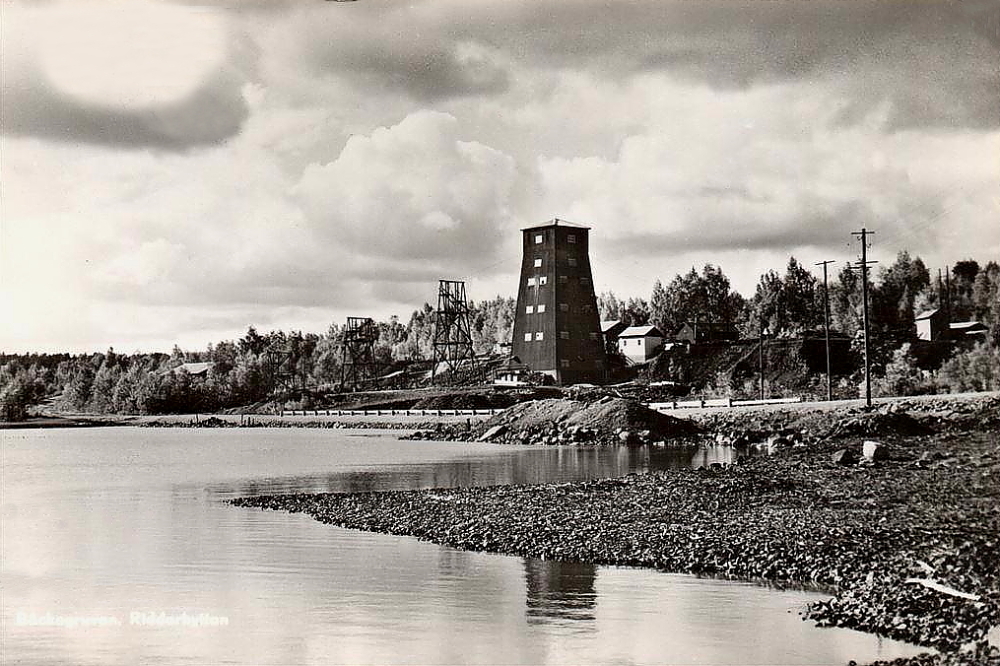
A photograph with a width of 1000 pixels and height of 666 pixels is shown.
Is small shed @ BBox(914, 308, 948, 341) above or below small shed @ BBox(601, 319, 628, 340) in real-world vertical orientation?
below

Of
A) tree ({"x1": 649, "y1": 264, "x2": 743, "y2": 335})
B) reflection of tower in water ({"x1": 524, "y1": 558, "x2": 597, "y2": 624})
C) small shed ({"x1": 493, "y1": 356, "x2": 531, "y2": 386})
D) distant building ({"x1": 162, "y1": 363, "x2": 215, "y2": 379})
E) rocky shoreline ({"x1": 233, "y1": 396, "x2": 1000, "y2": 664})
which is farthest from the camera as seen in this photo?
distant building ({"x1": 162, "y1": 363, "x2": 215, "y2": 379})

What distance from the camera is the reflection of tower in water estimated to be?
15.0m

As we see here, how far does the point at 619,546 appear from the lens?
64.1 feet

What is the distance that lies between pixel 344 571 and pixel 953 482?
15228mm

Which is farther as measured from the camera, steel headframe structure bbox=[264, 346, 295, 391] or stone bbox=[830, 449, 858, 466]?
steel headframe structure bbox=[264, 346, 295, 391]

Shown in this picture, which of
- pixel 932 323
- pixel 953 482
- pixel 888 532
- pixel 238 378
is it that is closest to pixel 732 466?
pixel 953 482

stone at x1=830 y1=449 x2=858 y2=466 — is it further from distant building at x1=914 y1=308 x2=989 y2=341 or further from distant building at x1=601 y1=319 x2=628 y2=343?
distant building at x1=601 y1=319 x2=628 y2=343

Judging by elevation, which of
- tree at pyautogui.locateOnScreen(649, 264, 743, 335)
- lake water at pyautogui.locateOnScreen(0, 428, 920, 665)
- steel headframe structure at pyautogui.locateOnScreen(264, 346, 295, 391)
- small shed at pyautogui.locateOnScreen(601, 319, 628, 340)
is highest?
tree at pyautogui.locateOnScreen(649, 264, 743, 335)

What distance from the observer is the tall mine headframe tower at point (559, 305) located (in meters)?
103

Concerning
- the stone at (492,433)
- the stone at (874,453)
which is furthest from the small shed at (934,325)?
the stone at (874,453)

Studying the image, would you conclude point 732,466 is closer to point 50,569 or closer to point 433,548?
point 433,548

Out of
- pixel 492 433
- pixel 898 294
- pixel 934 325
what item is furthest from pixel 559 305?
pixel 898 294

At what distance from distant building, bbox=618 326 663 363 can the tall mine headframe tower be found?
899 inches

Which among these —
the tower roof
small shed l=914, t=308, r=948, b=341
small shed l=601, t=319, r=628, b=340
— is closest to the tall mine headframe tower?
the tower roof
